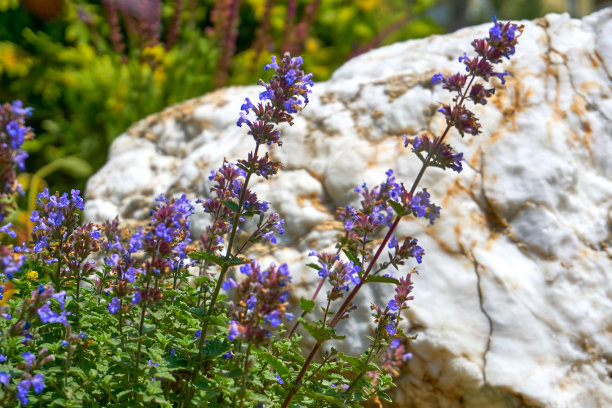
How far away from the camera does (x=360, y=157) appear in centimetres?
369

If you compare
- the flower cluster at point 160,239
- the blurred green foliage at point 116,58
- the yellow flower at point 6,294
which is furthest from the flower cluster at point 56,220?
the blurred green foliage at point 116,58

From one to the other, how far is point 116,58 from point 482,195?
440 centimetres

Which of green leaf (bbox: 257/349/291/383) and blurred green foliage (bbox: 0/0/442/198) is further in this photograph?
blurred green foliage (bbox: 0/0/442/198)

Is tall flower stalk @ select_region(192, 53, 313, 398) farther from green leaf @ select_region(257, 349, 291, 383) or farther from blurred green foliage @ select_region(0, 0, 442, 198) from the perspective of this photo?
blurred green foliage @ select_region(0, 0, 442, 198)

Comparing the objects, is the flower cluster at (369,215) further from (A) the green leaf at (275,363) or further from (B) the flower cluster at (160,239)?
(B) the flower cluster at (160,239)

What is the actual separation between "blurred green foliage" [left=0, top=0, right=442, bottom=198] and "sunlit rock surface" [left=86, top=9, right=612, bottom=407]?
66.3 inches

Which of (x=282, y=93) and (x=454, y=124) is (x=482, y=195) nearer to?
(x=454, y=124)

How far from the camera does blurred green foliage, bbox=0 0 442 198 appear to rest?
6043 millimetres

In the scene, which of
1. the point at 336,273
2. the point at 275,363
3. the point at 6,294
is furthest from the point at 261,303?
the point at 6,294

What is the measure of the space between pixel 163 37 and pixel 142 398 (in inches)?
256

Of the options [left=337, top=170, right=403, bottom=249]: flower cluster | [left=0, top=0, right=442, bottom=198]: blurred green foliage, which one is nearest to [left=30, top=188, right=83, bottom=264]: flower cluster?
[left=337, top=170, right=403, bottom=249]: flower cluster

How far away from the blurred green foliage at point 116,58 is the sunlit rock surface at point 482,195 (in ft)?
5.52

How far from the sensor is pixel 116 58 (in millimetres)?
6539

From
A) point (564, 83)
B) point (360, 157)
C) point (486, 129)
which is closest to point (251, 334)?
point (360, 157)
